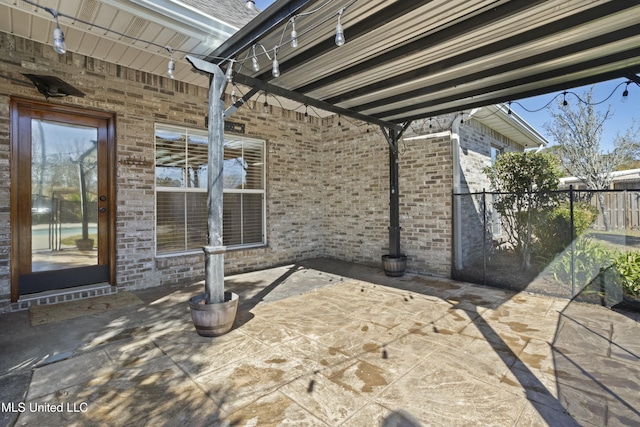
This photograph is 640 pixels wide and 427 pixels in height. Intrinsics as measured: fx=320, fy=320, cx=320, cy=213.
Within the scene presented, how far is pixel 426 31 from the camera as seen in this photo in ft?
9.59

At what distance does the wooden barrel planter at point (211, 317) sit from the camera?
3.06 meters

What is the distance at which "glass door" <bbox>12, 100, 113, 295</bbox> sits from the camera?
3930 mm

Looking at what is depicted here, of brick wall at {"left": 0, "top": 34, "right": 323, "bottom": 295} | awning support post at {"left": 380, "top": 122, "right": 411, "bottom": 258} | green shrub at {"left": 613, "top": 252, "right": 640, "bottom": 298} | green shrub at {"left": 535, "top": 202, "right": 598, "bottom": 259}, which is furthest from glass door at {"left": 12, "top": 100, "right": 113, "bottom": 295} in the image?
green shrub at {"left": 535, "top": 202, "right": 598, "bottom": 259}

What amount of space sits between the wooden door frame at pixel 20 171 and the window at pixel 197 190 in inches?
23.7

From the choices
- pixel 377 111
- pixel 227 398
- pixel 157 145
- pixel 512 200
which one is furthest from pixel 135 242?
pixel 512 200

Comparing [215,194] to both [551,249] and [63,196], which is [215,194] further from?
[551,249]

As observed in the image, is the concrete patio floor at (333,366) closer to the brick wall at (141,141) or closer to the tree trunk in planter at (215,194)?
the tree trunk in planter at (215,194)

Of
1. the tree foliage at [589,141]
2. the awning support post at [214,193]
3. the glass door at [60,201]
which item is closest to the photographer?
the awning support post at [214,193]

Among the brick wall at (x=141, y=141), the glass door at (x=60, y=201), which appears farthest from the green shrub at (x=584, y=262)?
the glass door at (x=60, y=201)

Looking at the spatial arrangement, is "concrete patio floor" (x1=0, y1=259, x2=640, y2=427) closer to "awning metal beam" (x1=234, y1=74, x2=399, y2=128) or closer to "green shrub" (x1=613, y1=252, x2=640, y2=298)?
"green shrub" (x1=613, y1=252, x2=640, y2=298)

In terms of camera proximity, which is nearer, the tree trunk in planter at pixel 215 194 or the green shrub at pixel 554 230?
the tree trunk in planter at pixel 215 194

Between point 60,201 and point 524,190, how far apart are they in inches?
Result: 293

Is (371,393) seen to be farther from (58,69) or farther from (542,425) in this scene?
(58,69)

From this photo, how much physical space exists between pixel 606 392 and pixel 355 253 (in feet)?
15.7
